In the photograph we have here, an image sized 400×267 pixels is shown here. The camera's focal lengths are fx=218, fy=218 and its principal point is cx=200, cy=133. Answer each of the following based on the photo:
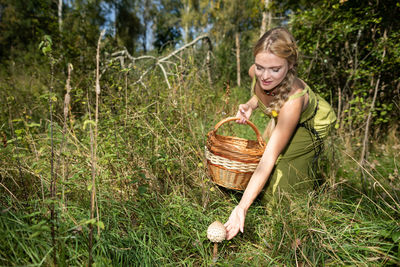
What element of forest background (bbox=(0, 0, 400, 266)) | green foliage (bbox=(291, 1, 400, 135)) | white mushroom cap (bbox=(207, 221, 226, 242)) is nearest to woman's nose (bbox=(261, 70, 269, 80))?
forest background (bbox=(0, 0, 400, 266))

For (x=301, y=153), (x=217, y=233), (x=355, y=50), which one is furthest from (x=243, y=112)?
(x=355, y=50)

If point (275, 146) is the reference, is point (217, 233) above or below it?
below

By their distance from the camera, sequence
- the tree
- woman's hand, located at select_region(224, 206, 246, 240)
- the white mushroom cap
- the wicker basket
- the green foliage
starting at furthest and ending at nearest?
the tree
the green foliage
the wicker basket
woman's hand, located at select_region(224, 206, 246, 240)
the white mushroom cap

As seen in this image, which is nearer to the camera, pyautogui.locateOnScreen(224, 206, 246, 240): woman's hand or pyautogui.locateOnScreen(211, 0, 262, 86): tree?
pyautogui.locateOnScreen(224, 206, 246, 240): woman's hand


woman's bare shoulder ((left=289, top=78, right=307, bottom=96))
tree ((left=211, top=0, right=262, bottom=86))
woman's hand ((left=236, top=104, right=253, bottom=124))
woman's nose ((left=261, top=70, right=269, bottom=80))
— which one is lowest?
woman's hand ((left=236, top=104, right=253, bottom=124))

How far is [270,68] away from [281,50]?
5.6 inches

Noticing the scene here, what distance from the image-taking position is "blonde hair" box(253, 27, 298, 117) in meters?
1.58

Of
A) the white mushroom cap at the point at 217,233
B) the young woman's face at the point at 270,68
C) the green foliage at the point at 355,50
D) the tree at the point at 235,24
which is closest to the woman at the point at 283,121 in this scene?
the young woman's face at the point at 270,68

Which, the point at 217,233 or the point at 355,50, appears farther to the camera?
the point at 355,50

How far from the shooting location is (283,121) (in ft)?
5.58

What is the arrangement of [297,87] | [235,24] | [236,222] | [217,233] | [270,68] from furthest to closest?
[235,24], [297,87], [270,68], [236,222], [217,233]

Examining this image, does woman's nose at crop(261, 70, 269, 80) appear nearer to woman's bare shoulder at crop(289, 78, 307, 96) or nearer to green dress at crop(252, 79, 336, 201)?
woman's bare shoulder at crop(289, 78, 307, 96)

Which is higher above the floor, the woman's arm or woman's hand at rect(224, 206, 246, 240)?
the woman's arm

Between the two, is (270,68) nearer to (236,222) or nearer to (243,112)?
(243,112)
